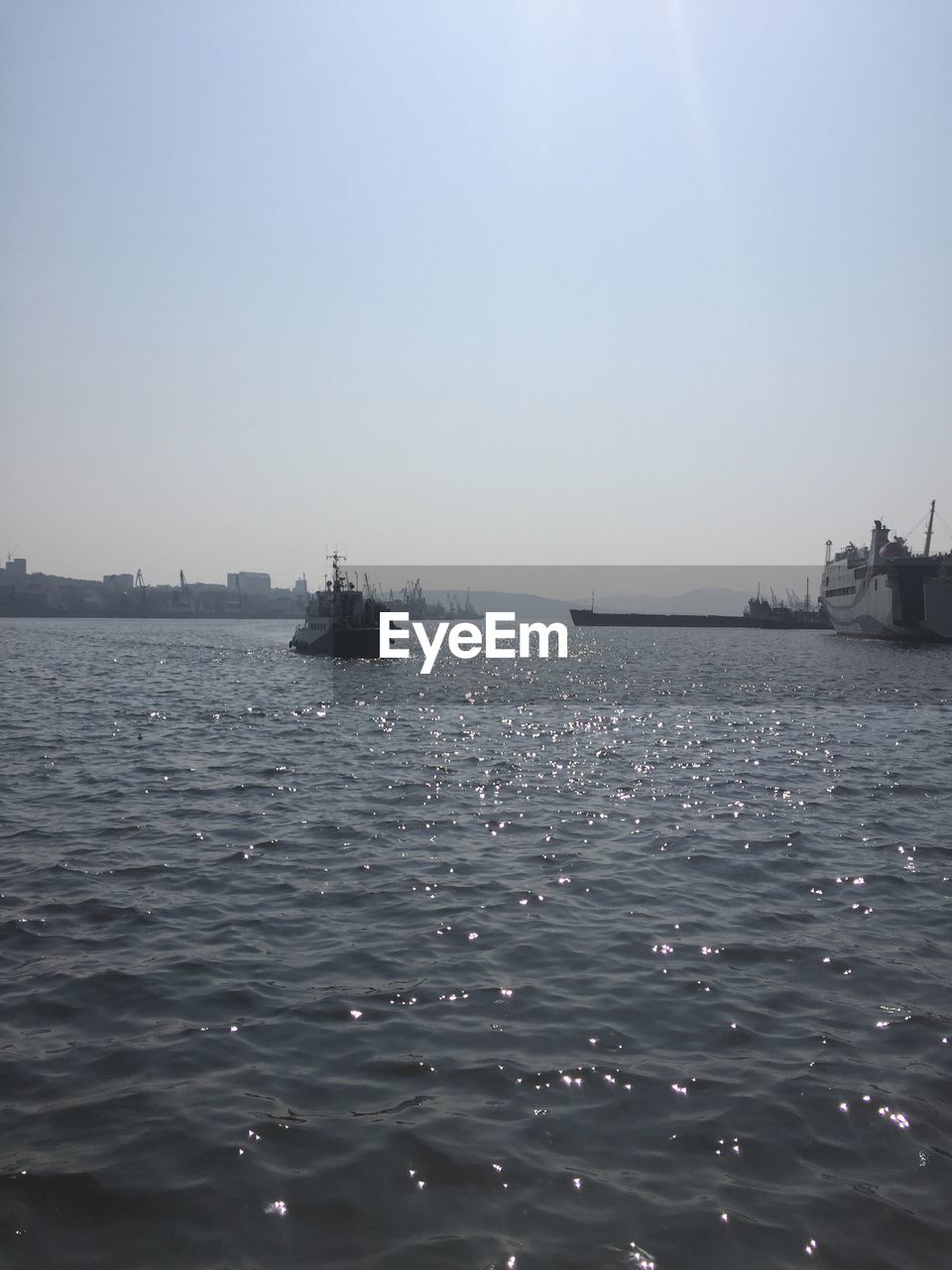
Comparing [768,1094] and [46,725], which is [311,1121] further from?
[46,725]

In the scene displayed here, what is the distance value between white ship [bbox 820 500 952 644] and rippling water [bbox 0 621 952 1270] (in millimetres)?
86498

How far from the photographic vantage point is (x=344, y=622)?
3255 inches

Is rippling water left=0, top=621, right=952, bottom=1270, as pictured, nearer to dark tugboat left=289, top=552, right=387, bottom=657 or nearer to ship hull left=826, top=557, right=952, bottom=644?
dark tugboat left=289, top=552, right=387, bottom=657

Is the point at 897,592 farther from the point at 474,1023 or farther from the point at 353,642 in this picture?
the point at 474,1023

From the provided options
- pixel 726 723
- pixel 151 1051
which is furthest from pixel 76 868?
pixel 726 723

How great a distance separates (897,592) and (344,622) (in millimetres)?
66771

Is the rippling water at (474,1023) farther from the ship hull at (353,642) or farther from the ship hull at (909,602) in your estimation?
the ship hull at (909,602)

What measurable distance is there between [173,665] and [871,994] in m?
70.8

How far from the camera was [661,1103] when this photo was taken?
721cm

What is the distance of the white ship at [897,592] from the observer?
96812 millimetres

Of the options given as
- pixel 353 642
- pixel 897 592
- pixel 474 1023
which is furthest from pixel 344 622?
pixel 474 1023

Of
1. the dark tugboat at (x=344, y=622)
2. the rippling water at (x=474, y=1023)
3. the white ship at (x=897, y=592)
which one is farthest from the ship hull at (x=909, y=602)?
the rippling water at (x=474, y=1023)

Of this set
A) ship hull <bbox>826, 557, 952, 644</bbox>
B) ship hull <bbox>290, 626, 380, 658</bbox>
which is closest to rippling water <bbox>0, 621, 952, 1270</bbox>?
ship hull <bbox>290, 626, 380, 658</bbox>

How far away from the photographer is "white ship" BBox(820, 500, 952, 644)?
96.8 metres
